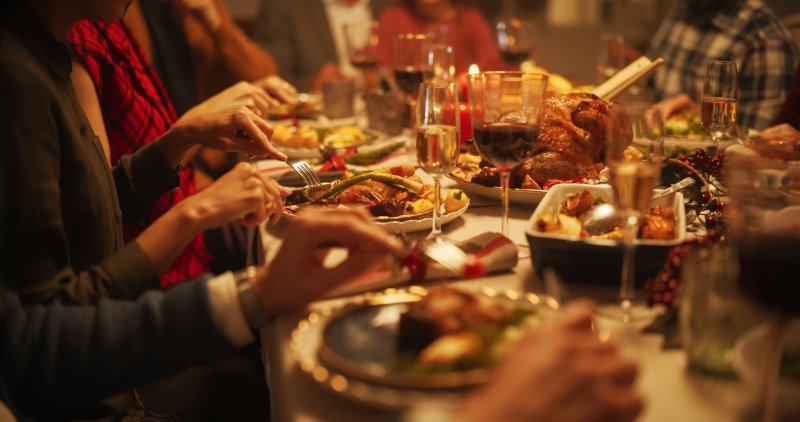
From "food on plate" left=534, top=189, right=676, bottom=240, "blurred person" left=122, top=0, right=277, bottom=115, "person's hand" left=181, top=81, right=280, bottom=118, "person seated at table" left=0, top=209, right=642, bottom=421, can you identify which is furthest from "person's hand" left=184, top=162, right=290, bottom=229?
"blurred person" left=122, top=0, right=277, bottom=115

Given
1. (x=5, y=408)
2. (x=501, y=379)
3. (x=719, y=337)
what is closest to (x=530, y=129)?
(x=719, y=337)

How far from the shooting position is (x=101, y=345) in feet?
2.92

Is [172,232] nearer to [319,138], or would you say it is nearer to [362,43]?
[319,138]

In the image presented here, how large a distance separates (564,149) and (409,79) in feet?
2.46

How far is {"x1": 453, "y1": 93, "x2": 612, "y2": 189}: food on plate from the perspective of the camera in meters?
1.51

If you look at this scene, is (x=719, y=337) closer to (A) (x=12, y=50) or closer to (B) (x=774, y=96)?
(A) (x=12, y=50)

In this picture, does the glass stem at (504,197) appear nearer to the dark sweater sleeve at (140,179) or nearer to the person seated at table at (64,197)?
the person seated at table at (64,197)

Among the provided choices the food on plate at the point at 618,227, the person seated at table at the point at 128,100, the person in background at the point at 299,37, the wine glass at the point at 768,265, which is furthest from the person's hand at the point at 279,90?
the person in background at the point at 299,37

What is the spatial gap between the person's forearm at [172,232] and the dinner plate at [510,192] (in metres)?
0.59

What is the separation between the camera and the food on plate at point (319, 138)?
2.05m

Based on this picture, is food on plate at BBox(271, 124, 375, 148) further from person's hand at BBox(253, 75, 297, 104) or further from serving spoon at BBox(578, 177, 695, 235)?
serving spoon at BBox(578, 177, 695, 235)

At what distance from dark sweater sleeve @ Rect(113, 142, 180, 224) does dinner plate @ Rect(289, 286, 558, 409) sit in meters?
0.86

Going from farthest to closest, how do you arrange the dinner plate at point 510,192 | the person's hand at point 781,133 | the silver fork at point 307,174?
the person's hand at point 781,133 < the silver fork at point 307,174 < the dinner plate at point 510,192

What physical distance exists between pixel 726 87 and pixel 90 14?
126 centimetres
